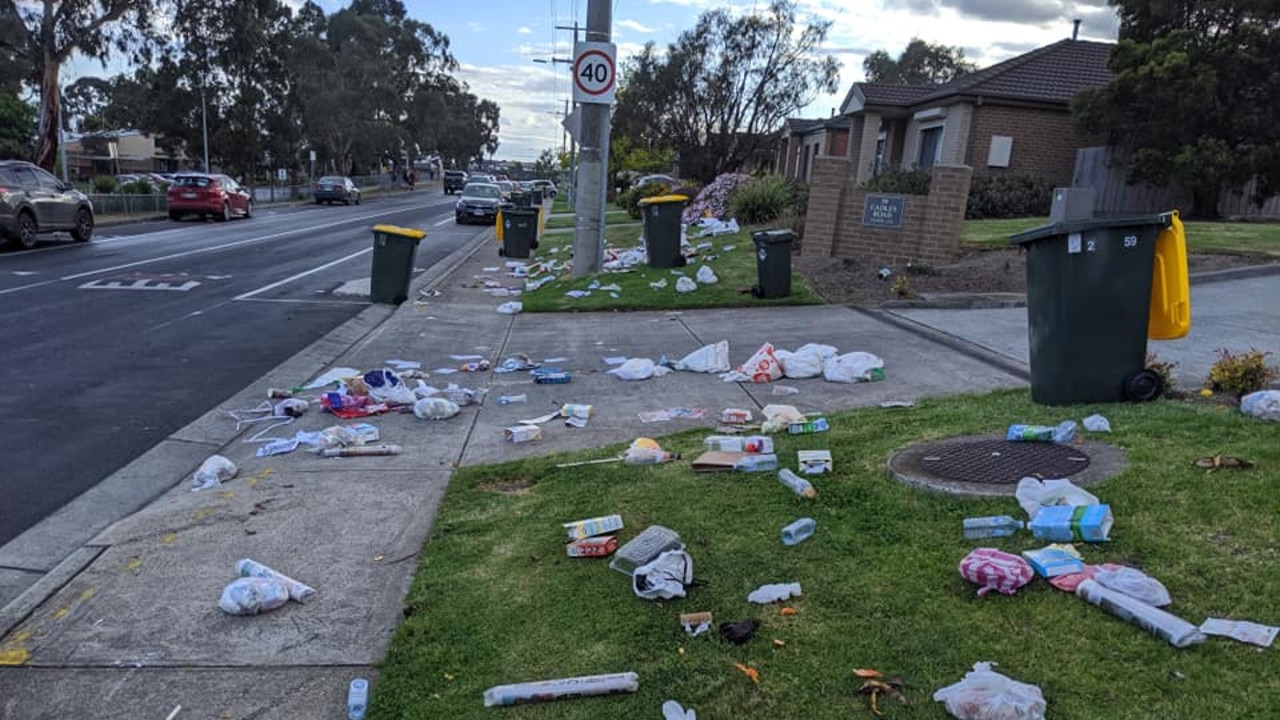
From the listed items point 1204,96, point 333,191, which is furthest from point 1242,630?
point 333,191

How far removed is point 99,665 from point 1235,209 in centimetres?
2402

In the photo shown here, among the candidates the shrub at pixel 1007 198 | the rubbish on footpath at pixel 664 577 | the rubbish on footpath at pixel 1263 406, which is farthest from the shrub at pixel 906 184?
the rubbish on footpath at pixel 664 577

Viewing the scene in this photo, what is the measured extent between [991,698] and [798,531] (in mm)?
1368

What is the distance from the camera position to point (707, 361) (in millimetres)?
8180

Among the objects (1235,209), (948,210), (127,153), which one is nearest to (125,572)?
(948,210)

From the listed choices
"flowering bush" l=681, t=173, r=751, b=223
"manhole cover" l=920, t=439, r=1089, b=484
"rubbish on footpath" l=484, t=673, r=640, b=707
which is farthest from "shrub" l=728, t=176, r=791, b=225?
"rubbish on footpath" l=484, t=673, r=640, b=707

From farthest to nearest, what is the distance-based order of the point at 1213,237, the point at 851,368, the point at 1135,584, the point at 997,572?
the point at 1213,237 < the point at 851,368 < the point at 997,572 < the point at 1135,584

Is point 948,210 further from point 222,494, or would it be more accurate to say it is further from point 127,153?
point 127,153

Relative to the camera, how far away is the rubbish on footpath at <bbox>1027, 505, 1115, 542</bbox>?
11.7 feet

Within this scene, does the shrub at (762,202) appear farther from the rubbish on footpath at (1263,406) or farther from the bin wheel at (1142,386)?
the rubbish on footpath at (1263,406)

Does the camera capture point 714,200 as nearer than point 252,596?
No

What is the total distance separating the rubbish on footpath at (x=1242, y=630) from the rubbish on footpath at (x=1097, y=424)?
6.90 feet

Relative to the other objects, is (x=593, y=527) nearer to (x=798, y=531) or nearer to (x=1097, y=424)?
(x=798, y=531)

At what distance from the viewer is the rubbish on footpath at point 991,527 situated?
3.71 meters
